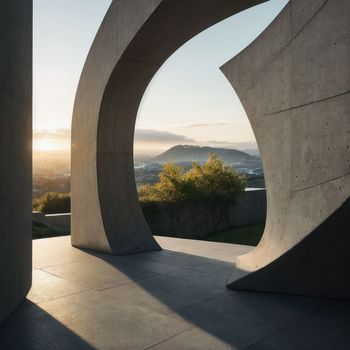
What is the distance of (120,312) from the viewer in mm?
4930

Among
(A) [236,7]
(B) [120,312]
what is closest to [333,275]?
(B) [120,312]

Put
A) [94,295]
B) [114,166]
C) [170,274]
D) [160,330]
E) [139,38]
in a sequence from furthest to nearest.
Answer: [114,166]
[139,38]
[170,274]
[94,295]
[160,330]

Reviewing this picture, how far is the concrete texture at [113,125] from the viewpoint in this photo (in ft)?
25.2

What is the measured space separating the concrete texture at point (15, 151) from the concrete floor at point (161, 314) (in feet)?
1.43

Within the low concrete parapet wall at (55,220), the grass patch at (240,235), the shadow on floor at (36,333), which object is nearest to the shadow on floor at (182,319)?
the shadow on floor at (36,333)

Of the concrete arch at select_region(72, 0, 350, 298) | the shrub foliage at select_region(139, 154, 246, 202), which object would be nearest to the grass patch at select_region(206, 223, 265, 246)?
the shrub foliage at select_region(139, 154, 246, 202)

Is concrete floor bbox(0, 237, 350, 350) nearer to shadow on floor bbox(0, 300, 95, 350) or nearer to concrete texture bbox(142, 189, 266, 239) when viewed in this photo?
shadow on floor bbox(0, 300, 95, 350)

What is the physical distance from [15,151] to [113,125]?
3.83 meters

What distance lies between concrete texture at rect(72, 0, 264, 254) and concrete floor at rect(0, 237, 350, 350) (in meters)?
1.74

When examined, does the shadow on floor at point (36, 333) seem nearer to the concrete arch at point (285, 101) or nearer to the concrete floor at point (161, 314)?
the concrete floor at point (161, 314)

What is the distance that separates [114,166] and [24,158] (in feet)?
11.5

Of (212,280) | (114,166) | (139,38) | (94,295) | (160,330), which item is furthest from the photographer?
(114,166)

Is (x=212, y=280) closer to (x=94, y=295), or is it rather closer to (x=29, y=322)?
(x=94, y=295)

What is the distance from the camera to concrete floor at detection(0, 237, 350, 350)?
4.03m
